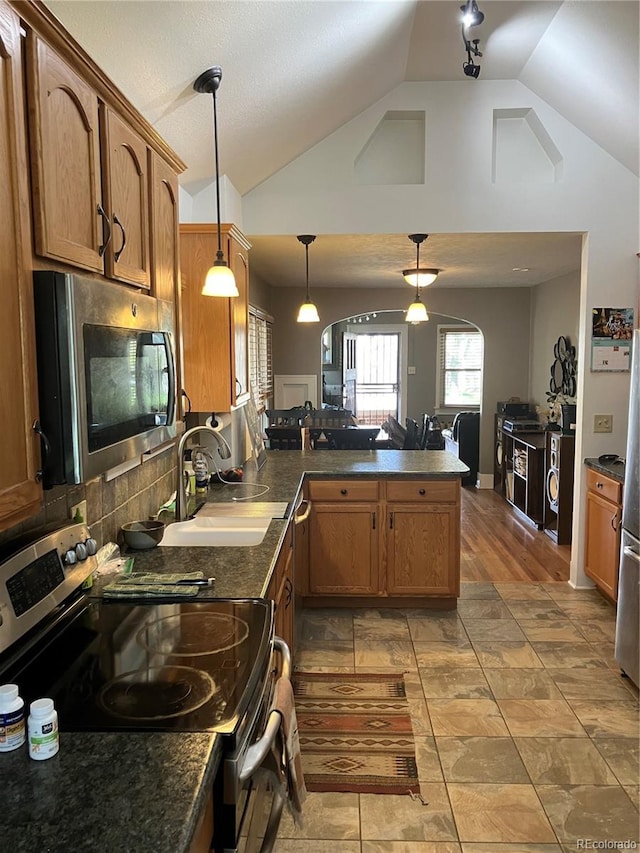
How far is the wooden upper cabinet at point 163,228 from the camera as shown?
6.12 feet

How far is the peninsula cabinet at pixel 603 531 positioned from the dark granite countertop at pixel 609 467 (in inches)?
1.2

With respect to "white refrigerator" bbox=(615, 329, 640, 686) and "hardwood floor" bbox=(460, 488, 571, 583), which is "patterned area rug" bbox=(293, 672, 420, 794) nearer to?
"white refrigerator" bbox=(615, 329, 640, 686)

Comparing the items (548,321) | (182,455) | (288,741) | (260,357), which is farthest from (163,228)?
(548,321)

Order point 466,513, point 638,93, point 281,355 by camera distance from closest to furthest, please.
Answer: point 638,93 → point 466,513 → point 281,355

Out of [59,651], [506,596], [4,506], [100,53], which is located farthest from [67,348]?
[506,596]

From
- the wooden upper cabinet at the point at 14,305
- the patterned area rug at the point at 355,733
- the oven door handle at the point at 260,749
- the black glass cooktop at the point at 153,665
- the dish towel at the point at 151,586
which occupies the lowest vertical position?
the patterned area rug at the point at 355,733

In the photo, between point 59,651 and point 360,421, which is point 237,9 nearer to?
point 59,651

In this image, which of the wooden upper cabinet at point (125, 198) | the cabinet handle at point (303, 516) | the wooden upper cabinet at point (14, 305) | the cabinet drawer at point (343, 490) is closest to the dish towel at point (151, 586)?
the wooden upper cabinet at point (14, 305)

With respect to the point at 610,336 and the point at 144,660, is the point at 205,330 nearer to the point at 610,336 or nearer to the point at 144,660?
the point at 144,660

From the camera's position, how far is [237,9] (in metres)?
2.02

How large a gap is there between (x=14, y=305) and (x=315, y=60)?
7.17 feet

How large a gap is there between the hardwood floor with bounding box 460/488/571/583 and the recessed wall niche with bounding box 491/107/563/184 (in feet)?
8.78

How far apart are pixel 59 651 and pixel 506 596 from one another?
3210 millimetres

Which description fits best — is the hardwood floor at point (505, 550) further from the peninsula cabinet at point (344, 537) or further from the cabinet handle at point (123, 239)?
the cabinet handle at point (123, 239)
